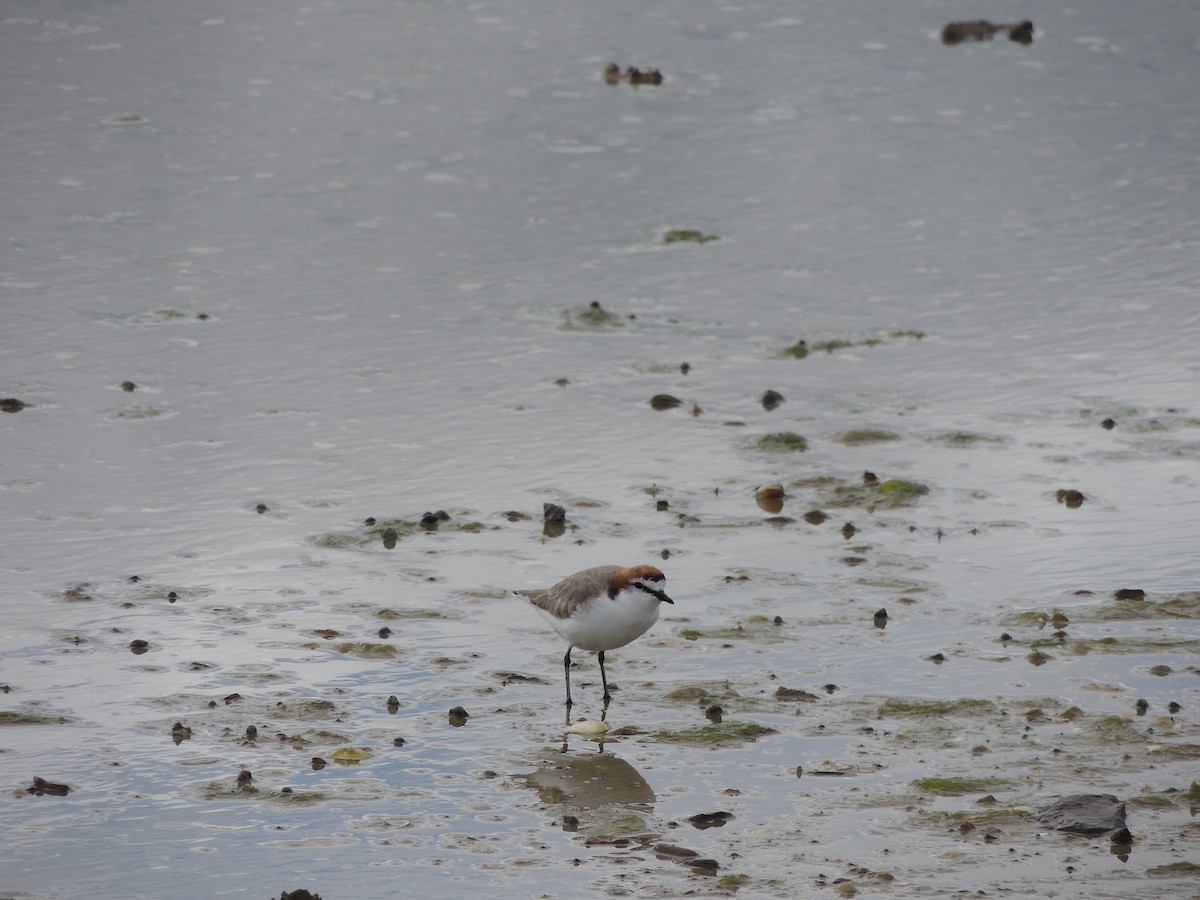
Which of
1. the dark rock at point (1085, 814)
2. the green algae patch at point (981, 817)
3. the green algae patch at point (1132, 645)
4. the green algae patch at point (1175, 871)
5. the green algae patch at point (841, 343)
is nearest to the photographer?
the green algae patch at point (1175, 871)

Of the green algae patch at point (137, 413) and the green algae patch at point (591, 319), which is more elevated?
the green algae patch at point (591, 319)

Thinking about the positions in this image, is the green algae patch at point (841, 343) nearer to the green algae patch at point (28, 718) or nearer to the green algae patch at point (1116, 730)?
the green algae patch at point (1116, 730)

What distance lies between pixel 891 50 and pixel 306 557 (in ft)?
65.0

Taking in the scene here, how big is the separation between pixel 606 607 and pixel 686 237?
34.6 feet

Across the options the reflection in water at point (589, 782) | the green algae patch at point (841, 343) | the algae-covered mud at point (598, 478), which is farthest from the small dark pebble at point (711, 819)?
the green algae patch at point (841, 343)

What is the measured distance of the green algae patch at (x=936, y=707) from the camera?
9.92m

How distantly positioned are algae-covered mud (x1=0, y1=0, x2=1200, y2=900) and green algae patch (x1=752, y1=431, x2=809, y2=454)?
0.07 m

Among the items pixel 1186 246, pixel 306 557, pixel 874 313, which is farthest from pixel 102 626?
pixel 1186 246

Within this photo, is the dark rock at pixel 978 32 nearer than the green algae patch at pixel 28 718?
No

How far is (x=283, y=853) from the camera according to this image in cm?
827

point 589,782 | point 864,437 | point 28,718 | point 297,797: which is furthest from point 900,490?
point 28,718

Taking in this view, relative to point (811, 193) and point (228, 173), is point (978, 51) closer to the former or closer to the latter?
point (811, 193)

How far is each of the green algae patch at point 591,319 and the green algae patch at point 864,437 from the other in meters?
3.61

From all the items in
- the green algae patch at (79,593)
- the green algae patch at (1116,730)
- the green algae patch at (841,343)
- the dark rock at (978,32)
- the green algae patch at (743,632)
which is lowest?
the green algae patch at (1116,730)
